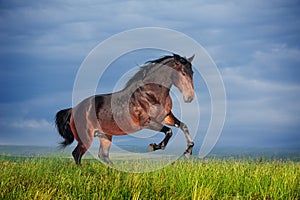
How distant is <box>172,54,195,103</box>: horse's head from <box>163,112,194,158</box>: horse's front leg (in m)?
0.57

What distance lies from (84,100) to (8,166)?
2.48 meters

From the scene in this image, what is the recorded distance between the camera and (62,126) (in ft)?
42.9

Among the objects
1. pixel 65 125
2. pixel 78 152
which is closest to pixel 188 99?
pixel 78 152

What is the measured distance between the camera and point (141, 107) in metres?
10.9

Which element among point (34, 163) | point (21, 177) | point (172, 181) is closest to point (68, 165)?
point (34, 163)

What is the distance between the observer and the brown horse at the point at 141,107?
34.6ft

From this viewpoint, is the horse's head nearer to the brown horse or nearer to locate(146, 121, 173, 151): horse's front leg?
the brown horse

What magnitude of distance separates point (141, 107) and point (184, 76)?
1150 mm

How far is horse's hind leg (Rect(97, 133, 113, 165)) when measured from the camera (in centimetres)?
1171

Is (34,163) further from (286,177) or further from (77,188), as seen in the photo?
(286,177)

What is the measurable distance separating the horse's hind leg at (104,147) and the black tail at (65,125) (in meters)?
1.43

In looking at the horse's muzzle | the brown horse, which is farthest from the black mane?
the horse's muzzle

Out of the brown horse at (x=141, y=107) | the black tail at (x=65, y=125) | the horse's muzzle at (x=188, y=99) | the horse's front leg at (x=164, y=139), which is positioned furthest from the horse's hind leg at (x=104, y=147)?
the horse's muzzle at (x=188, y=99)

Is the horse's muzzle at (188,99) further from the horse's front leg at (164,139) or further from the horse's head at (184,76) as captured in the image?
the horse's front leg at (164,139)
